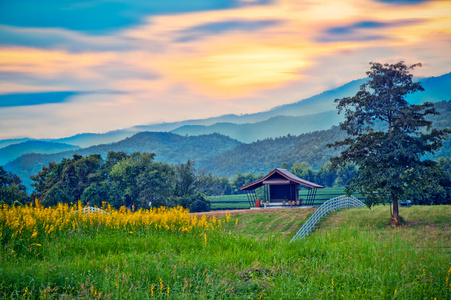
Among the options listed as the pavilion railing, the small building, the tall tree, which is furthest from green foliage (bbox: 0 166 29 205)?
the tall tree

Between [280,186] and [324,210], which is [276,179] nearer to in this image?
[280,186]

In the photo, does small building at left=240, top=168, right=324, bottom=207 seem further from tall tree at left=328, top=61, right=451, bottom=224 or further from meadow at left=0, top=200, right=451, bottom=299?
meadow at left=0, top=200, right=451, bottom=299

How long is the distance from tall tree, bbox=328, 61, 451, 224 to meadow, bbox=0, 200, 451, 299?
1629 centimetres

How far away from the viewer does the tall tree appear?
84.8ft

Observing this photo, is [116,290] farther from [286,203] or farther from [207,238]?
[286,203]

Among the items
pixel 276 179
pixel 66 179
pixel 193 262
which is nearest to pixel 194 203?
pixel 276 179

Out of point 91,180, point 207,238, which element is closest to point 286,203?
point 91,180

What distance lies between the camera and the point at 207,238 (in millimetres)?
10797

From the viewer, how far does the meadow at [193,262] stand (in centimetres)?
723

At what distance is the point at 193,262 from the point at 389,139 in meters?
21.8

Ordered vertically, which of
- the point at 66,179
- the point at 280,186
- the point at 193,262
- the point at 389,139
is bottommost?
the point at 280,186

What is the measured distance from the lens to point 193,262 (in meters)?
8.30

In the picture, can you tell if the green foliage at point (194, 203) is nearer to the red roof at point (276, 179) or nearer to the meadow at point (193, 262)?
the red roof at point (276, 179)

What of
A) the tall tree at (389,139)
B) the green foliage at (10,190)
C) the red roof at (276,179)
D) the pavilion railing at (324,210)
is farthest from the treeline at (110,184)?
the tall tree at (389,139)
